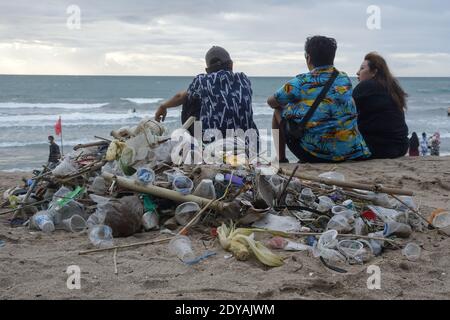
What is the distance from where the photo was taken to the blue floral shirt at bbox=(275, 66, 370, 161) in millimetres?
5215

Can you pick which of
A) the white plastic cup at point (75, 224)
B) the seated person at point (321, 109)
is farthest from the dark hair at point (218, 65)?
the white plastic cup at point (75, 224)

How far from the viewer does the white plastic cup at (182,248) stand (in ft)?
10.2

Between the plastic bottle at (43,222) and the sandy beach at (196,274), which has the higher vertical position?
the plastic bottle at (43,222)

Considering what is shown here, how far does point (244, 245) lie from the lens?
312 cm

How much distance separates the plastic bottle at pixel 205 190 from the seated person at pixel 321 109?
186cm

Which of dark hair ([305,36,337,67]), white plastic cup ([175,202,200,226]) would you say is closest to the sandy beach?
white plastic cup ([175,202,200,226])

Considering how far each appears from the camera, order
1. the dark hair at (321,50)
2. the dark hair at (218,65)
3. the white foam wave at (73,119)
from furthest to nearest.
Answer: the white foam wave at (73,119) < the dark hair at (218,65) < the dark hair at (321,50)

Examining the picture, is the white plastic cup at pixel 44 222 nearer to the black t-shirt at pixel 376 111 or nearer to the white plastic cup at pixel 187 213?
the white plastic cup at pixel 187 213

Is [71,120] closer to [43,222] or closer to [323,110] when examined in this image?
[323,110]

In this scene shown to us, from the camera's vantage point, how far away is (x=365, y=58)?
5973 mm

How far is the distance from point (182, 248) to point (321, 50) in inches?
105

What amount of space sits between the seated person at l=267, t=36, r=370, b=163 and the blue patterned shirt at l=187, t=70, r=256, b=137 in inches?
11.5

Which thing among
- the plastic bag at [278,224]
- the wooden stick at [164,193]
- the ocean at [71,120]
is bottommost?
the ocean at [71,120]
